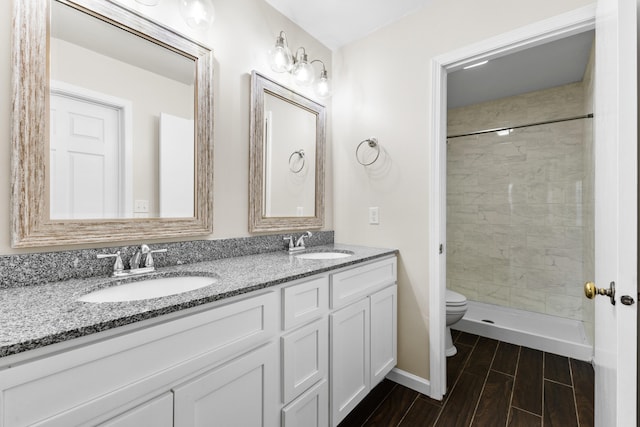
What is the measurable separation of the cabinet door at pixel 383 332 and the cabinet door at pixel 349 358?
0.07 meters

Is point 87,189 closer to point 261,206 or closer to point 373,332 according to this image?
point 261,206

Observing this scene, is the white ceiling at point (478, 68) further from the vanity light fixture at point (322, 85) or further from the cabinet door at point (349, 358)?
the cabinet door at point (349, 358)

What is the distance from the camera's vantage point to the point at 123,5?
1212 millimetres

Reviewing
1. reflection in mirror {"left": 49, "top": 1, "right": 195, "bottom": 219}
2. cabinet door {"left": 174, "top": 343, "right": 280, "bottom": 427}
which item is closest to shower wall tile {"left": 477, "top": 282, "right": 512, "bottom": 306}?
cabinet door {"left": 174, "top": 343, "right": 280, "bottom": 427}

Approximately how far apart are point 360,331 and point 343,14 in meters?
1.89

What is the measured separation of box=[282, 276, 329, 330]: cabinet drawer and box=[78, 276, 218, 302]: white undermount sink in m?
0.29

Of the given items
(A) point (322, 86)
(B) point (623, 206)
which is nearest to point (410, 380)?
(B) point (623, 206)

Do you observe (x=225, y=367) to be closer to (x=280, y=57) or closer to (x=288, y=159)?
(x=288, y=159)

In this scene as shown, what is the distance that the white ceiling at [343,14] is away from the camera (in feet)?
5.98

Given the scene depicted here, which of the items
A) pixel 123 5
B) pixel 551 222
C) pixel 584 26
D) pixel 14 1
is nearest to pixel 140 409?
pixel 14 1

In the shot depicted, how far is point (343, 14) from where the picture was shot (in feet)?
6.30

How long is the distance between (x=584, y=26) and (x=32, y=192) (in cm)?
231

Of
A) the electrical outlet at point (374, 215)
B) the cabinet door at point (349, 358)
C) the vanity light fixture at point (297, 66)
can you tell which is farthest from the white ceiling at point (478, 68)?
the cabinet door at point (349, 358)

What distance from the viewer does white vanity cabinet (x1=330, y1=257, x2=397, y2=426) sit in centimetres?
140
